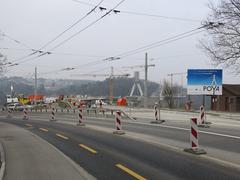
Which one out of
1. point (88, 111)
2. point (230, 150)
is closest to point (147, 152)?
point (230, 150)

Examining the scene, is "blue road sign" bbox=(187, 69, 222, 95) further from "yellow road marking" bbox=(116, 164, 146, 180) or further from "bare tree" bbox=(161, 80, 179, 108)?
"bare tree" bbox=(161, 80, 179, 108)

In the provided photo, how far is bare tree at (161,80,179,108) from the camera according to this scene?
103075 millimetres

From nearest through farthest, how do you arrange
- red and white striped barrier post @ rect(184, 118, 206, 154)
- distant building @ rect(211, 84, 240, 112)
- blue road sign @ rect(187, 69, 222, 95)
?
red and white striped barrier post @ rect(184, 118, 206, 154) → blue road sign @ rect(187, 69, 222, 95) → distant building @ rect(211, 84, 240, 112)

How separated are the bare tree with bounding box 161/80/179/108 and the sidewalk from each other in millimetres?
83788

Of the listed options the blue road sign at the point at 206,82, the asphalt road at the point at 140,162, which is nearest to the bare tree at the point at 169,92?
the blue road sign at the point at 206,82

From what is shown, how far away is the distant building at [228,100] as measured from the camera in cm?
7162

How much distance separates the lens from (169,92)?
105062 mm

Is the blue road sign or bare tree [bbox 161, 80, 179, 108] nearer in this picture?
the blue road sign

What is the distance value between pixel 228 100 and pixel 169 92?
1290 inches

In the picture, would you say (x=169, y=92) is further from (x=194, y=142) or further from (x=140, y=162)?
(x=140, y=162)

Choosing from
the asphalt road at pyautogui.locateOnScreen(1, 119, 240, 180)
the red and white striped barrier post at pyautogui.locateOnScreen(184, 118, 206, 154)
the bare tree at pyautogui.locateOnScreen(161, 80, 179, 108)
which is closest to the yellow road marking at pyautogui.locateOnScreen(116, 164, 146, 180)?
the asphalt road at pyautogui.locateOnScreen(1, 119, 240, 180)

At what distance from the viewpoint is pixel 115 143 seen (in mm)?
17953

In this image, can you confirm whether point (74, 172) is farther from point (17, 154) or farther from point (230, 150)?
point (230, 150)

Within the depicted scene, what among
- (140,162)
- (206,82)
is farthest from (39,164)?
(206,82)
